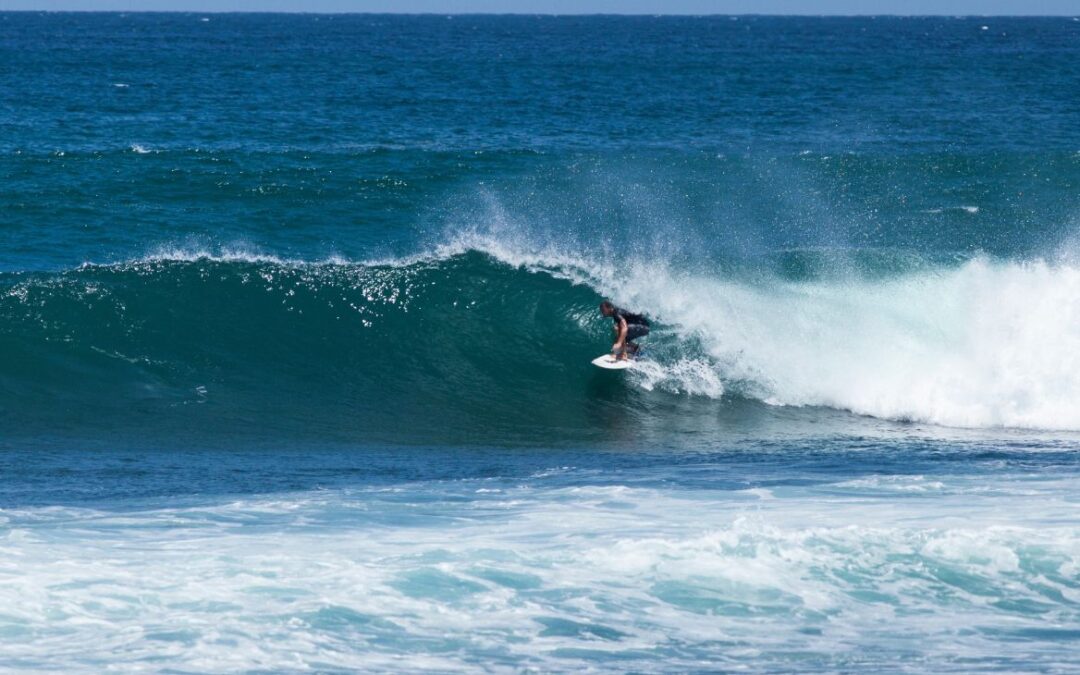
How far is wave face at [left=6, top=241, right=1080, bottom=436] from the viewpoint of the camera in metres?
15.6

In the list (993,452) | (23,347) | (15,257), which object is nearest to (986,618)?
(993,452)

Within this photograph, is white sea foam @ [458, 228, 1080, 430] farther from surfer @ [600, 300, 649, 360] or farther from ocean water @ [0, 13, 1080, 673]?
surfer @ [600, 300, 649, 360]

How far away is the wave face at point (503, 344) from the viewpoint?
51.1 ft

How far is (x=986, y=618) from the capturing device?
927 centimetres

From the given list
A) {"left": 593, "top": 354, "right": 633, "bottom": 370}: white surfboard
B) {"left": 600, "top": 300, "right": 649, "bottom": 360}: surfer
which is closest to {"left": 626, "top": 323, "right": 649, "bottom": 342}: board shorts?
{"left": 600, "top": 300, "right": 649, "bottom": 360}: surfer

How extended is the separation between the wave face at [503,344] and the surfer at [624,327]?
52 centimetres

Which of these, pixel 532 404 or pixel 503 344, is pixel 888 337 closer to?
pixel 532 404

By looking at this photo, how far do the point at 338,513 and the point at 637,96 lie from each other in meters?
42.6

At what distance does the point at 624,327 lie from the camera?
16297 mm

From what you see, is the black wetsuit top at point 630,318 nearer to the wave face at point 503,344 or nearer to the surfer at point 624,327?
the surfer at point 624,327

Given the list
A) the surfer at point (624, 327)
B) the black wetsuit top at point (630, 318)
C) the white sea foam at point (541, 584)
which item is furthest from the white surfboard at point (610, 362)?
the white sea foam at point (541, 584)

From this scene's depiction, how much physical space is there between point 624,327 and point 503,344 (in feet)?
8.62

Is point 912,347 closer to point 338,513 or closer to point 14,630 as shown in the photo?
point 338,513

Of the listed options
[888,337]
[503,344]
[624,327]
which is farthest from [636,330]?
[888,337]
